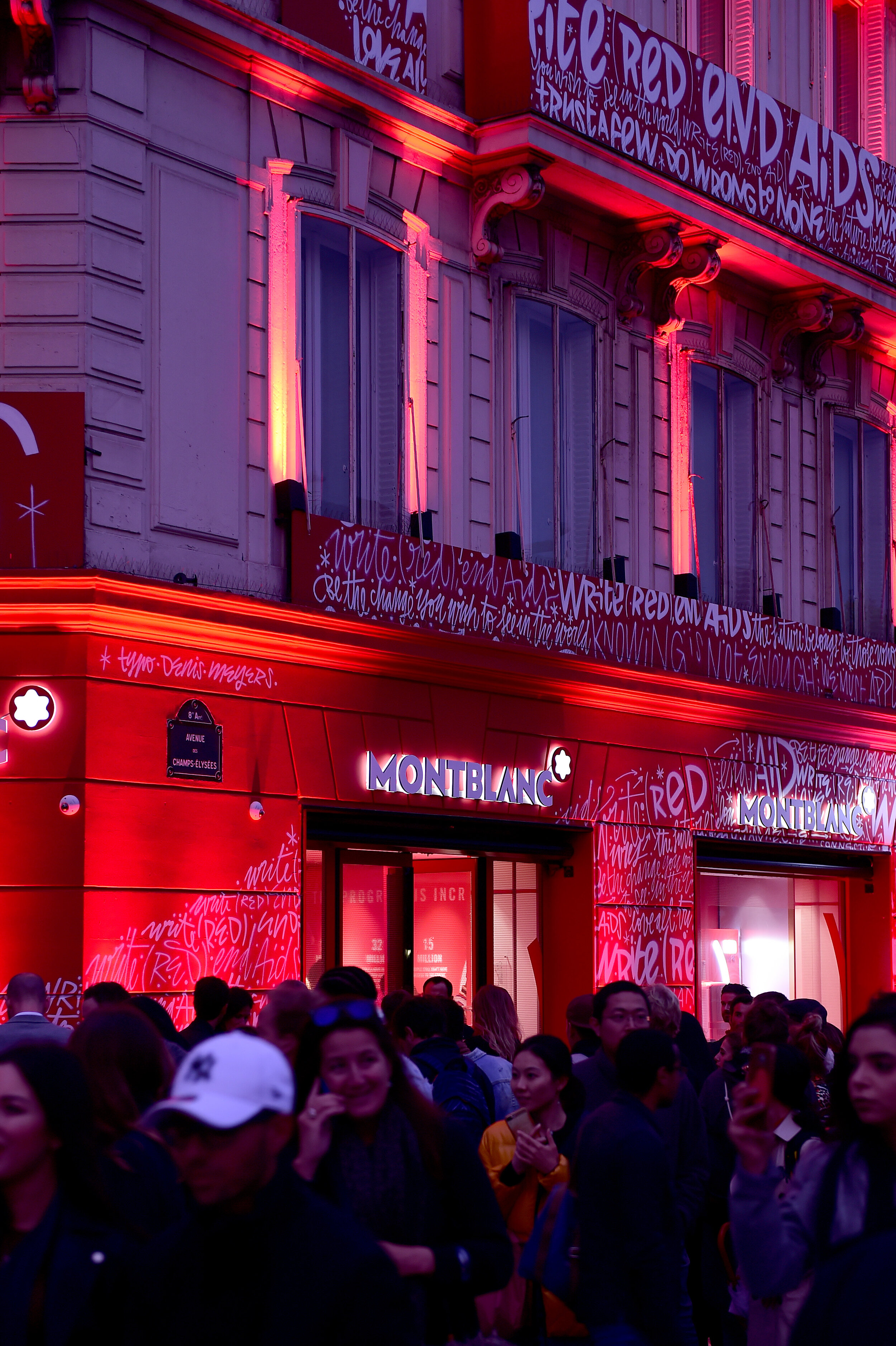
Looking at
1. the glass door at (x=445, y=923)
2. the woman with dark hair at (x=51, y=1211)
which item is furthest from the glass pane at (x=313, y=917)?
the woman with dark hair at (x=51, y=1211)

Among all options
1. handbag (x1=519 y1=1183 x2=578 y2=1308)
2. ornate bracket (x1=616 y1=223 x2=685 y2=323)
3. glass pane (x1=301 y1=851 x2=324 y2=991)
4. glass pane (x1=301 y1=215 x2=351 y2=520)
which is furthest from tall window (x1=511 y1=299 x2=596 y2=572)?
handbag (x1=519 y1=1183 x2=578 y2=1308)

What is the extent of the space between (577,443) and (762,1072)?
11.8m

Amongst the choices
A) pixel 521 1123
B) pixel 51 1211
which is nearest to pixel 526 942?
pixel 521 1123

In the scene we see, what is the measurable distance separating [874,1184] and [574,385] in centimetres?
1281

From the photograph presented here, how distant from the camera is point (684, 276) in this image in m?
17.4

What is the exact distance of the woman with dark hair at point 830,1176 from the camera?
4.41 m

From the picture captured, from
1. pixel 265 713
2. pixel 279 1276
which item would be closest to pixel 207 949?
pixel 265 713

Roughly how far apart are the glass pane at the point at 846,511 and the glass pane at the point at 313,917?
870cm

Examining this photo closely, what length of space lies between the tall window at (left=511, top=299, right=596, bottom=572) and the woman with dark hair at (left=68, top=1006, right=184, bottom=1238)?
1068 cm

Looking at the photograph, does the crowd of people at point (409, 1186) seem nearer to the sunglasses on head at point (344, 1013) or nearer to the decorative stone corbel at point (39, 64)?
the sunglasses on head at point (344, 1013)

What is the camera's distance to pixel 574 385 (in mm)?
16609

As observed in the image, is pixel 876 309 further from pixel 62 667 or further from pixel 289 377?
pixel 62 667

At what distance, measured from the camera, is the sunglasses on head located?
4.69m

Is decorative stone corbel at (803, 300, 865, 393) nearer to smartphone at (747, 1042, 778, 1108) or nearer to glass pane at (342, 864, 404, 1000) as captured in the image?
glass pane at (342, 864, 404, 1000)
